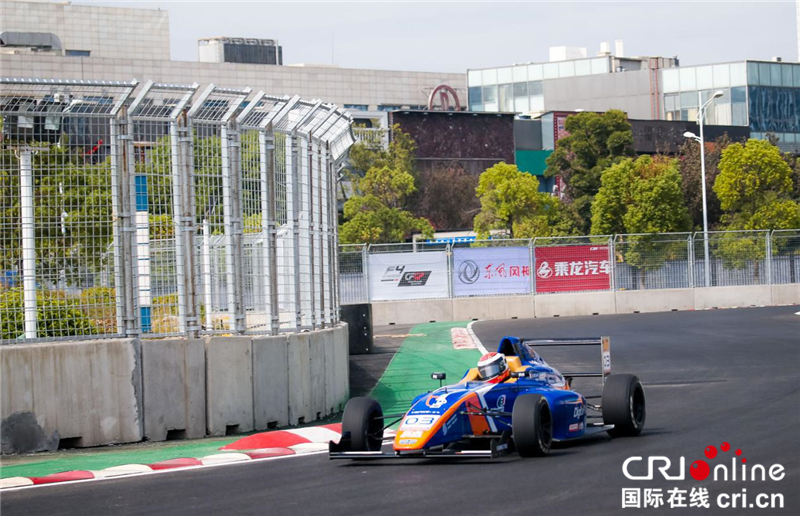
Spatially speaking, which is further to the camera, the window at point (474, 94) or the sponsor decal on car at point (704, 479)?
the window at point (474, 94)

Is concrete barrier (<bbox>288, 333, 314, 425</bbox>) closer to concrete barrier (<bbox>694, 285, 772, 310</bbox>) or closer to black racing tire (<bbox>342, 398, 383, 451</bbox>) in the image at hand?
black racing tire (<bbox>342, 398, 383, 451</bbox>)

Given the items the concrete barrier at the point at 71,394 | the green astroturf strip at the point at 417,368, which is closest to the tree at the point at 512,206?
the green astroturf strip at the point at 417,368

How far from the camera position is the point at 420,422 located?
10445 mm

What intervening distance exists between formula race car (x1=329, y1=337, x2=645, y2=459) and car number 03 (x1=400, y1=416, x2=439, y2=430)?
0.04 ft

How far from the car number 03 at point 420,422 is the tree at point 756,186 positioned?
144 feet

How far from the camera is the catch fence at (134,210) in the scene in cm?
1289

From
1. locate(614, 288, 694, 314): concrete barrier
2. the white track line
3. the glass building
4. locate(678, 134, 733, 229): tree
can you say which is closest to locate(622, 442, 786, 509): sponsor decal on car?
the white track line

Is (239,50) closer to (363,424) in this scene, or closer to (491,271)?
(491,271)

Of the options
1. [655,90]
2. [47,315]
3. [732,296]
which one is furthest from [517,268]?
[655,90]

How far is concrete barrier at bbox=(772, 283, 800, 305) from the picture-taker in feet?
130

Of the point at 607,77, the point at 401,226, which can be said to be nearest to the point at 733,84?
the point at 607,77

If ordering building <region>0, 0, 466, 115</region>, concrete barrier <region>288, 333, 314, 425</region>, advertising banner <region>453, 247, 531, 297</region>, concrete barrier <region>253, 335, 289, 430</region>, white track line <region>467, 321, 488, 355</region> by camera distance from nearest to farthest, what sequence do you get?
1. concrete barrier <region>253, 335, 289, 430</region>
2. concrete barrier <region>288, 333, 314, 425</region>
3. white track line <region>467, 321, 488, 355</region>
4. advertising banner <region>453, 247, 531, 297</region>
5. building <region>0, 0, 466, 115</region>

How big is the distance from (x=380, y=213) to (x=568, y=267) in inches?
981

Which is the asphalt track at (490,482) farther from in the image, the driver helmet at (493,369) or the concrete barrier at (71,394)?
the concrete barrier at (71,394)
